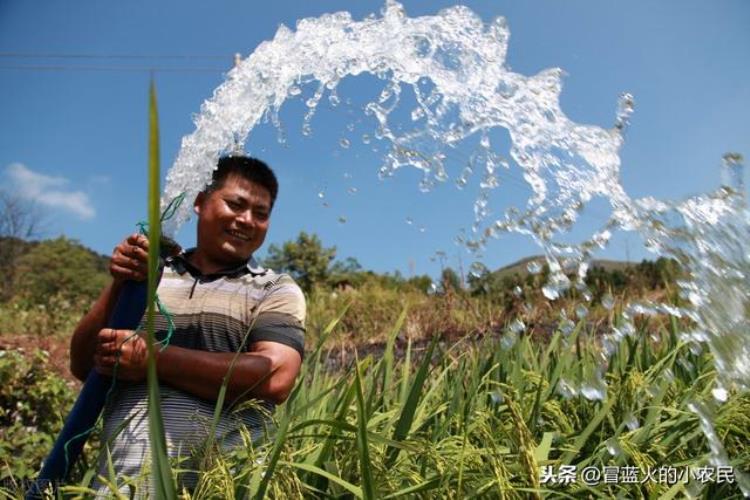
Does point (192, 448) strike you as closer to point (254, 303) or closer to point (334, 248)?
point (254, 303)

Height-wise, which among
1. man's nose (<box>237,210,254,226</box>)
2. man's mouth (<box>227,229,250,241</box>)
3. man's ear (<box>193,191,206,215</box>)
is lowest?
man's mouth (<box>227,229,250,241</box>)

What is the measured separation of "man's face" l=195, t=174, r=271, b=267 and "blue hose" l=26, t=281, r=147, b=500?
48 cm

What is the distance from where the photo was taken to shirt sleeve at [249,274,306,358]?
1800 mm

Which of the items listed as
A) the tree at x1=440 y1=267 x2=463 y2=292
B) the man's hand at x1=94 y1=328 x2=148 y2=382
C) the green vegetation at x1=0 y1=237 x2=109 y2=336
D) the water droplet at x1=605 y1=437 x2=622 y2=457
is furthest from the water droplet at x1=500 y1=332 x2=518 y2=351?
the green vegetation at x1=0 y1=237 x2=109 y2=336

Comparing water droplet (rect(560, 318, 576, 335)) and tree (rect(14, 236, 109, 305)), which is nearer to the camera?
water droplet (rect(560, 318, 576, 335))

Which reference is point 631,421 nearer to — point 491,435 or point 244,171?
point 491,435

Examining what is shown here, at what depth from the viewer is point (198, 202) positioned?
2.14m

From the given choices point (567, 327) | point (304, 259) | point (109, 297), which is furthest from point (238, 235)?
point (304, 259)

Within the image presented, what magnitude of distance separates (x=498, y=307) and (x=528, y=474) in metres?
5.84

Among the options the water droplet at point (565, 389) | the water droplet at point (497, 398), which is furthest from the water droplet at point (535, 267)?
the water droplet at point (497, 398)

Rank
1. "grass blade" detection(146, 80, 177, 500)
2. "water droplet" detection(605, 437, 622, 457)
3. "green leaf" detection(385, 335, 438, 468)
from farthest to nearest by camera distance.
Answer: "water droplet" detection(605, 437, 622, 457)
"green leaf" detection(385, 335, 438, 468)
"grass blade" detection(146, 80, 177, 500)

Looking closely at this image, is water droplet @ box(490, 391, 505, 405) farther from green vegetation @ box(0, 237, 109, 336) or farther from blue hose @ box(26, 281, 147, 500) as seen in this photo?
green vegetation @ box(0, 237, 109, 336)

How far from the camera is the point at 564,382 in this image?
7.30ft

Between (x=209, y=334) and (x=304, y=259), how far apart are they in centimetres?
1628
